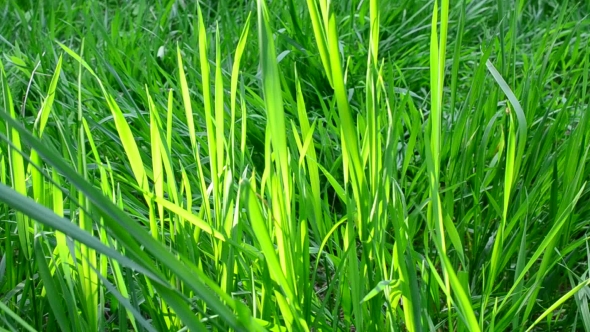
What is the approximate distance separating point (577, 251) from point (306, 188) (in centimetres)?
40

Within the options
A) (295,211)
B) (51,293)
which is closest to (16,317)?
(51,293)

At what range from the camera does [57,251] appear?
2.70ft

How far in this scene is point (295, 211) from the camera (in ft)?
3.15

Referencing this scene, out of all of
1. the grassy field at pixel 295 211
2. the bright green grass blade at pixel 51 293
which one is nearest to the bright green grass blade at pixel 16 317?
the grassy field at pixel 295 211

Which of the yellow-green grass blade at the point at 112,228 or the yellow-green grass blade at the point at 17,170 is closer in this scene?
the yellow-green grass blade at the point at 112,228

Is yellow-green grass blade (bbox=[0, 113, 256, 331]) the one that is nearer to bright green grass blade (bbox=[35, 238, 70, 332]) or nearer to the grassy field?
the grassy field

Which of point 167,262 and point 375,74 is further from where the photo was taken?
point 375,74

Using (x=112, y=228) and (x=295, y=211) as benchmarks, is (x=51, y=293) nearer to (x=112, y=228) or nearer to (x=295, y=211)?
(x=112, y=228)

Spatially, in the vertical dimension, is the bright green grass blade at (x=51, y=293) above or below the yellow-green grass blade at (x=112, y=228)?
below

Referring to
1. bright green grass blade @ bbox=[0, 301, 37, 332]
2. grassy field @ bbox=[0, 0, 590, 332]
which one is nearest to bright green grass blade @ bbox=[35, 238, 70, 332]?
grassy field @ bbox=[0, 0, 590, 332]

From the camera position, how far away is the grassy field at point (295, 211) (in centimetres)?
62

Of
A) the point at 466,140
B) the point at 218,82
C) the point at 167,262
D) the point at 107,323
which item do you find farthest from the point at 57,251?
the point at 466,140

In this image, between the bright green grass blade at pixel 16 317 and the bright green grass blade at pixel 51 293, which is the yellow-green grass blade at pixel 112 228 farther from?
the bright green grass blade at pixel 51 293

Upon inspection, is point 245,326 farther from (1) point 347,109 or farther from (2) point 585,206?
(2) point 585,206
